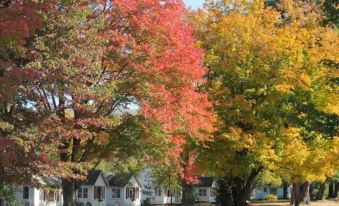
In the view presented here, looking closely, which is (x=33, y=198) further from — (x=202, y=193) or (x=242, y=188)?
(x=202, y=193)

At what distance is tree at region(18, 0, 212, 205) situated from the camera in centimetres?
1576

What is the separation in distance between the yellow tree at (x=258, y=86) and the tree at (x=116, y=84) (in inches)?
201

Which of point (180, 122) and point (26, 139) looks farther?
point (180, 122)

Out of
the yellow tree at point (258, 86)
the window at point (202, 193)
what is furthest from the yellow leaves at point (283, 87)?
the window at point (202, 193)

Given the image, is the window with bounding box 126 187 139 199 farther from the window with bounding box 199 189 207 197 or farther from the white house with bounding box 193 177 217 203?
the window with bounding box 199 189 207 197

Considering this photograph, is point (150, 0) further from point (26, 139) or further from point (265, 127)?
point (265, 127)

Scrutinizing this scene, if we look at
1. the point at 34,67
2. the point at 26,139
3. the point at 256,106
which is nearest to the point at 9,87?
the point at 34,67

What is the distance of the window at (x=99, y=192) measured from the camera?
65438 mm

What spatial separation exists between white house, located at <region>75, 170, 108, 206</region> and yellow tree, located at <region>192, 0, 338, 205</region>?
124 feet

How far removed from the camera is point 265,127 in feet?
92.3

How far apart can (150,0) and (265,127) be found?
11.4 m

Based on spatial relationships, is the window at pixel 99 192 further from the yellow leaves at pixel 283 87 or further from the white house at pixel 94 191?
the yellow leaves at pixel 283 87

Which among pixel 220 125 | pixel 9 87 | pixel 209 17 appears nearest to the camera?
pixel 9 87

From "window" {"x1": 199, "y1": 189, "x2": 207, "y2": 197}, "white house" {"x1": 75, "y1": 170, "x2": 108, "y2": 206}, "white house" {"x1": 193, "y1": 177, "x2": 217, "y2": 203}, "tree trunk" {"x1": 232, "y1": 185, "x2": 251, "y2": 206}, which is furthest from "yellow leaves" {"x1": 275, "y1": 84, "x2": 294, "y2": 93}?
"window" {"x1": 199, "y1": 189, "x2": 207, "y2": 197}
